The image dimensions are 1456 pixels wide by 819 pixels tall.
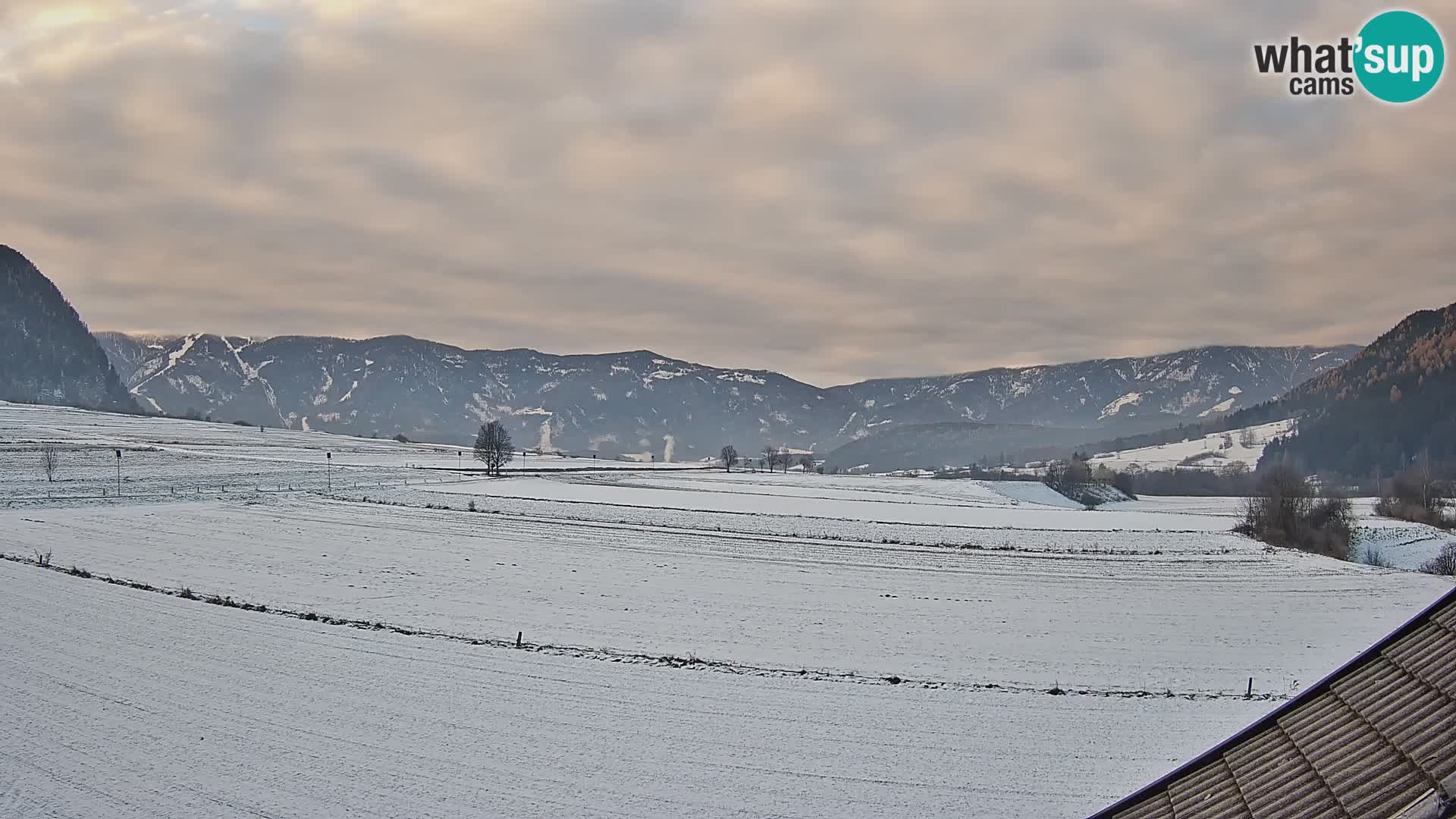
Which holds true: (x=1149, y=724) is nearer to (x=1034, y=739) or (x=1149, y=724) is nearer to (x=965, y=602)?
(x=1034, y=739)

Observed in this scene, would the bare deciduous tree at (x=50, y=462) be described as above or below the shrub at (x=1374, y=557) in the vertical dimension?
above

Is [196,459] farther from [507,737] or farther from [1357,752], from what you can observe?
[1357,752]

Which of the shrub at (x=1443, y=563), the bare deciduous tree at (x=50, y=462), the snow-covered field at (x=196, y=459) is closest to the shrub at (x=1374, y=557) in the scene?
the shrub at (x=1443, y=563)

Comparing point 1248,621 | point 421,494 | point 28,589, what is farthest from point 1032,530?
point 28,589

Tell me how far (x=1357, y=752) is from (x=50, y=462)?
352 feet

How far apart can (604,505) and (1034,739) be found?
6179 cm

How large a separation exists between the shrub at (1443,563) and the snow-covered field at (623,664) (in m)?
13.6

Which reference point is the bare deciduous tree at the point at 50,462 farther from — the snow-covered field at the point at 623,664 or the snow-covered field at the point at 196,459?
the snow-covered field at the point at 623,664

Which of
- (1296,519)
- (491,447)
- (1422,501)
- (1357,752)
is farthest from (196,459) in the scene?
(1422,501)

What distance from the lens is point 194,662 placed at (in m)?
22.8

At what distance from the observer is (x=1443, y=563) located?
61.3 metres

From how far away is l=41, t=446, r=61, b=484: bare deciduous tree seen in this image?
266 ft

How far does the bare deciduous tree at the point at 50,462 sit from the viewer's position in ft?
266

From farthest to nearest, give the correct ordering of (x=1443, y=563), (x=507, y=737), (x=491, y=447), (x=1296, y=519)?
(x=491, y=447), (x=1296, y=519), (x=1443, y=563), (x=507, y=737)
